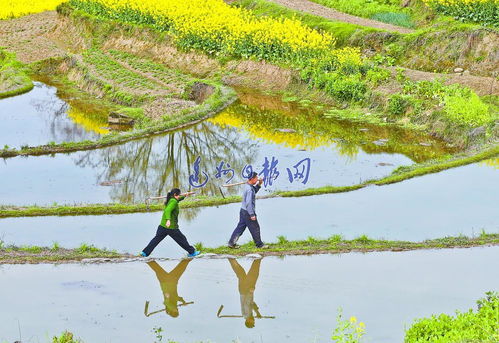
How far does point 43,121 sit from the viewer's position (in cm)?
2261

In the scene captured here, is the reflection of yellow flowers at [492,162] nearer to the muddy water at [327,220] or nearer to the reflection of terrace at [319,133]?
the muddy water at [327,220]

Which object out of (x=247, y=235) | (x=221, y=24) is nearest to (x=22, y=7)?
(x=221, y=24)

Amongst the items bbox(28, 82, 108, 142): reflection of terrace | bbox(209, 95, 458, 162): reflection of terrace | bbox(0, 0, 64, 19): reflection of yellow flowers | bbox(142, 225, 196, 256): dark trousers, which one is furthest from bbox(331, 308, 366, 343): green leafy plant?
bbox(0, 0, 64, 19): reflection of yellow flowers

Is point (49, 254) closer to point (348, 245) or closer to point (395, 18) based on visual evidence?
point (348, 245)

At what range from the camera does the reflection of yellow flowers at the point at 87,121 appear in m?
21.7

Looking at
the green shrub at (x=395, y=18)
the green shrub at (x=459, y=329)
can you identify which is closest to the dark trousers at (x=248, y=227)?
the green shrub at (x=459, y=329)

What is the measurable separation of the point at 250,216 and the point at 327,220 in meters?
1.99

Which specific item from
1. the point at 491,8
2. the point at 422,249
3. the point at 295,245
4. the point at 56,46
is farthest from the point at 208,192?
the point at 56,46

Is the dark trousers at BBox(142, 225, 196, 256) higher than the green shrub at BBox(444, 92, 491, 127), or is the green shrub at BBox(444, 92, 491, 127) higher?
the green shrub at BBox(444, 92, 491, 127)

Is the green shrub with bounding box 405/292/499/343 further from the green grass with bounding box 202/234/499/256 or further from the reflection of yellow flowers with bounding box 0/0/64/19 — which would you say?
the reflection of yellow flowers with bounding box 0/0/64/19

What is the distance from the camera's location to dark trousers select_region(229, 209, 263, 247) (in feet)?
38.6

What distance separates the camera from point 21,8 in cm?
3903

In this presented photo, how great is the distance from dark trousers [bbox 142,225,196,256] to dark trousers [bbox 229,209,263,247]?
26.1 inches

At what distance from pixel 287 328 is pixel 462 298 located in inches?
85.4
